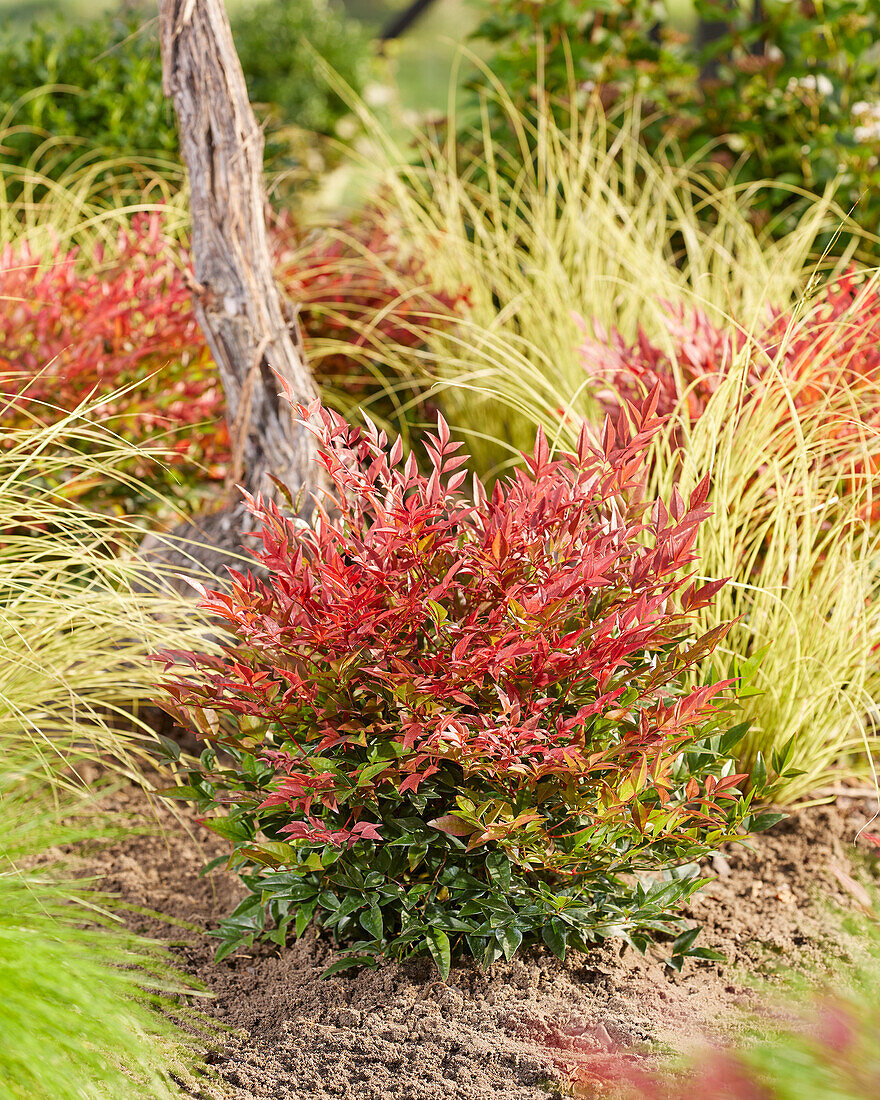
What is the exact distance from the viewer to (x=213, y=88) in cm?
218

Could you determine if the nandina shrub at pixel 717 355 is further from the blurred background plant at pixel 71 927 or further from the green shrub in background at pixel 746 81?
the green shrub in background at pixel 746 81

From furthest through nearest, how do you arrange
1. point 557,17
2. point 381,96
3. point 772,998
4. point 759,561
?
point 381,96, point 557,17, point 759,561, point 772,998

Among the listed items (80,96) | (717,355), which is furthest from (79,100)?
(717,355)

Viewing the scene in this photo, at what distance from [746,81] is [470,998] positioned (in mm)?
3864

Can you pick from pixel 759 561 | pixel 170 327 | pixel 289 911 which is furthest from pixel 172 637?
pixel 759 561

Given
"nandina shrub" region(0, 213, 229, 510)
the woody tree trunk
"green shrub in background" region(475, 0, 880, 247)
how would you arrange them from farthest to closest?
"green shrub in background" region(475, 0, 880, 247) < "nandina shrub" region(0, 213, 229, 510) < the woody tree trunk

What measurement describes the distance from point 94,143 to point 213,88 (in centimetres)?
204

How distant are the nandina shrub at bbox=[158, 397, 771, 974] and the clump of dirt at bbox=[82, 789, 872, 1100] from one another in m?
0.08

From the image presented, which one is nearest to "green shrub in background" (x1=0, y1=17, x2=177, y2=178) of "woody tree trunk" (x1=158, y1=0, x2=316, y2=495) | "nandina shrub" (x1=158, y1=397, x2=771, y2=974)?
"woody tree trunk" (x1=158, y1=0, x2=316, y2=495)

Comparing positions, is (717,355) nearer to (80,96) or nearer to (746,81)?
(746,81)

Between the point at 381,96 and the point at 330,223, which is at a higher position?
the point at 381,96

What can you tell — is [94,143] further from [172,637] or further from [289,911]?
[289,911]

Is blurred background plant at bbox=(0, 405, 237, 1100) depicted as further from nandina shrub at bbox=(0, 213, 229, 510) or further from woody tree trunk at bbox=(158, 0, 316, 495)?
woody tree trunk at bbox=(158, 0, 316, 495)

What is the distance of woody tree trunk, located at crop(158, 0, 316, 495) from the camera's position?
2.17 meters
